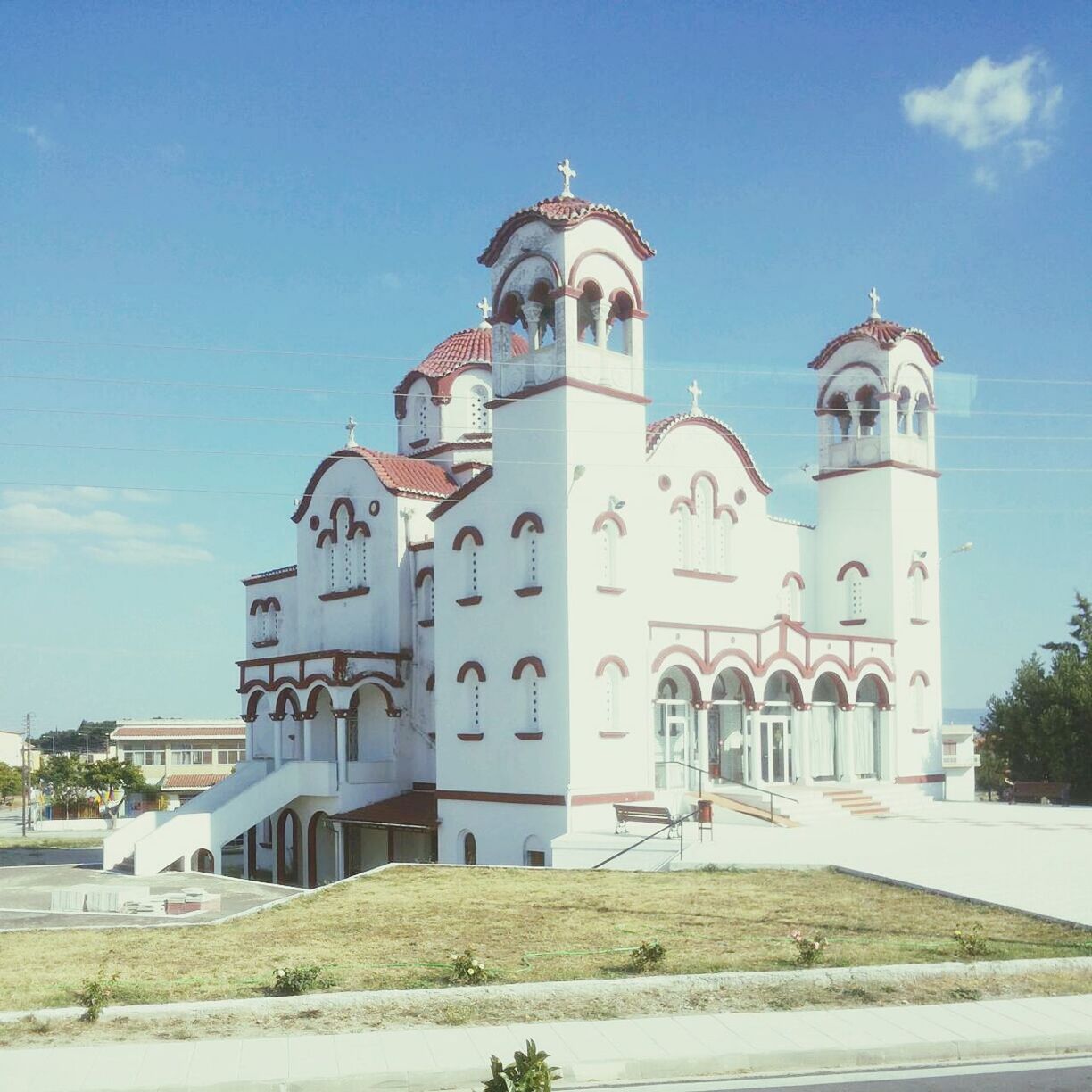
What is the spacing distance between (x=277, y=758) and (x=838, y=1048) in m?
27.2

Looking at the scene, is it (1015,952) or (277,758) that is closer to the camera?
(1015,952)

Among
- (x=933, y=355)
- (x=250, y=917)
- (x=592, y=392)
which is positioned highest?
(x=933, y=355)

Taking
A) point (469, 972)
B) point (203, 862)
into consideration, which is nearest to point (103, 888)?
point (469, 972)

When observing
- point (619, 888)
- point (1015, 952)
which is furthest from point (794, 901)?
point (1015, 952)

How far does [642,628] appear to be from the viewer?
28906 mm

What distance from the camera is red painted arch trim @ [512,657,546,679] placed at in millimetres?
28094

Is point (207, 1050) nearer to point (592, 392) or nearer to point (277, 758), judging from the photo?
point (592, 392)

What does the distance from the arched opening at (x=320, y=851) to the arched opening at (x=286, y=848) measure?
0.80 m

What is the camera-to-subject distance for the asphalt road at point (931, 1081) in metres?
9.79

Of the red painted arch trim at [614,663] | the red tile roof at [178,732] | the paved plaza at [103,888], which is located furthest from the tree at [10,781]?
the red painted arch trim at [614,663]

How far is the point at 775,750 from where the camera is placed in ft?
108

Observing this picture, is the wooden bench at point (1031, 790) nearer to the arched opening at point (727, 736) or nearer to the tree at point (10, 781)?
the arched opening at point (727, 736)

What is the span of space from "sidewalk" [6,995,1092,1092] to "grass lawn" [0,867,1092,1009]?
5.98 ft

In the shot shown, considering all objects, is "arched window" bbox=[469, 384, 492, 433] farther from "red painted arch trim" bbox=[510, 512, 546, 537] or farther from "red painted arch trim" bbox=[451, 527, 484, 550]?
"red painted arch trim" bbox=[510, 512, 546, 537]
